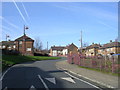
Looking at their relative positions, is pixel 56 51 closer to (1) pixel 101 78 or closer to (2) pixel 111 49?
(2) pixel 111 49

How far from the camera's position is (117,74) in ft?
47.0

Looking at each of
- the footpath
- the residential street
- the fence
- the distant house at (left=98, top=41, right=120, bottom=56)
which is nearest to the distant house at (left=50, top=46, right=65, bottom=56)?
the distant house at (left=98, top=41, right=120, bottom=56)

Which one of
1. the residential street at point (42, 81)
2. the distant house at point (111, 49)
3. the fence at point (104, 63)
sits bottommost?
the residential street at point (42, 81)

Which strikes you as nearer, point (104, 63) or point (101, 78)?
point (101, 78)

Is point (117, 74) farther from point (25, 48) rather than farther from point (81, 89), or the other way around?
point (25, 48)

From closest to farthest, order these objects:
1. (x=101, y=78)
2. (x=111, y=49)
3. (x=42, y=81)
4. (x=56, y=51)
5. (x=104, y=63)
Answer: (x=42, y=81) → (x=101, y=78) → (x=104, y=63) → (x=111, y=49) → (x=56, y=51)

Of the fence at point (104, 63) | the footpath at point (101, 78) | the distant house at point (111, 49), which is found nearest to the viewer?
the footpath at point (101, 78)

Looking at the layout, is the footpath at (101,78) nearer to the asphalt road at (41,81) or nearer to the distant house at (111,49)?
the asphalt road at (41,81)

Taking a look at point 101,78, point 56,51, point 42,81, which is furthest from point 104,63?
point 56,51

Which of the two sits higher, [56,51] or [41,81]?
[56,51]

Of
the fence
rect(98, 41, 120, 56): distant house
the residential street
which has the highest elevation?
rect(98, 41, 120, 56): distant house

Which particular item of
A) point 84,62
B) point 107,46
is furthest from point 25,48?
point 84,62

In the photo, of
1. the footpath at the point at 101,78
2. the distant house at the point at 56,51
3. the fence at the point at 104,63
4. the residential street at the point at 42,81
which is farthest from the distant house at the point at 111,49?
the residential street at the point at 42,81

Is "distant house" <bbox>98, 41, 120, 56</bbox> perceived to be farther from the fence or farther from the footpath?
the footpath
